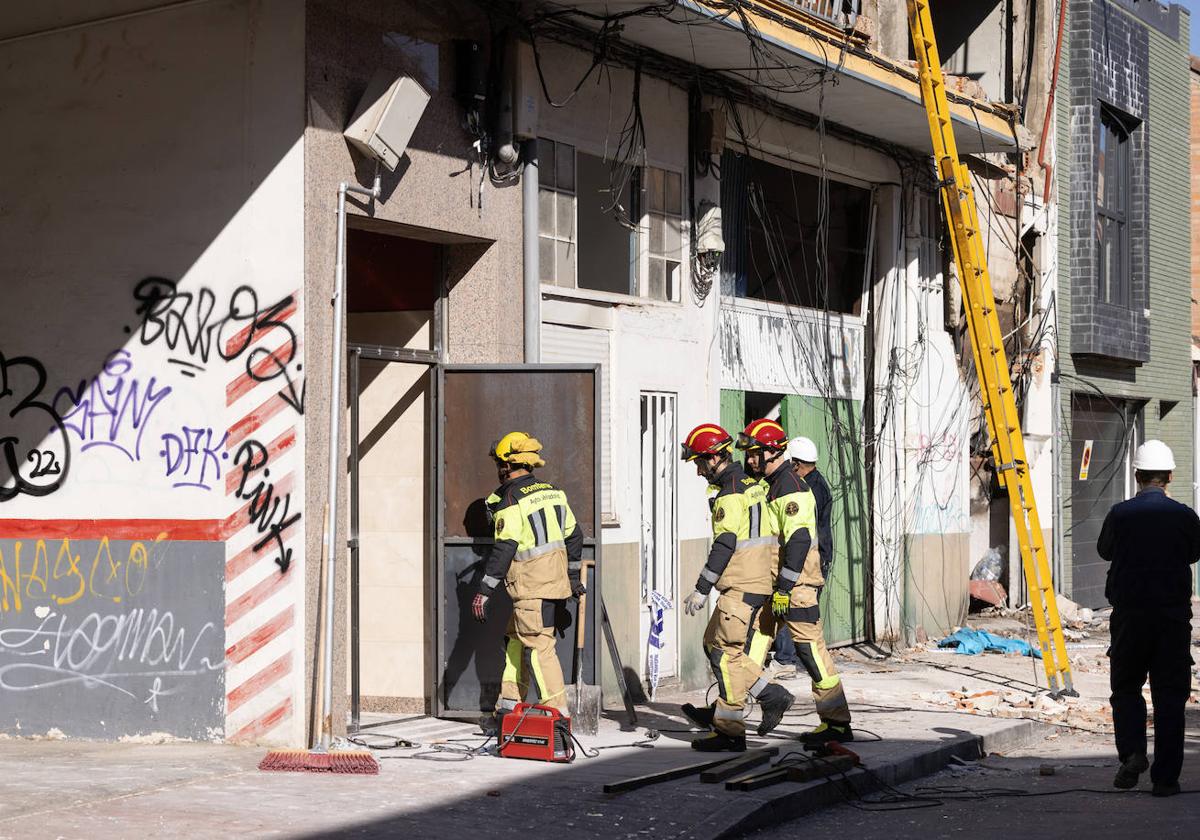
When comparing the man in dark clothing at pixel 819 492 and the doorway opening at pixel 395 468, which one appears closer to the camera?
the doorway opening at pixel 395 468

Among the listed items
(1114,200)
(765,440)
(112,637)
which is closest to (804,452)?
(765,440)

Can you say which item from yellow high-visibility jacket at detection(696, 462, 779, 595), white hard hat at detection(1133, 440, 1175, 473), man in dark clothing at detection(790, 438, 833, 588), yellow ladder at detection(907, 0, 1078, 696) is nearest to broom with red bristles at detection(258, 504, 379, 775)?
yellow high-visibility jacket at detection(696, 462, 779, 595)

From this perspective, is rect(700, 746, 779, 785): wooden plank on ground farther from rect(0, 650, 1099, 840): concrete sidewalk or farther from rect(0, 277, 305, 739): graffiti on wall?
rect(0, 277, 305, 739): graffiti on wall

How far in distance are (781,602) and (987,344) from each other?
3.99m

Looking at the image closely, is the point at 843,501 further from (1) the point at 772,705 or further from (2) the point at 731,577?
(2) the point at 731,577

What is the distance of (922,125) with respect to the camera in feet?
49.8

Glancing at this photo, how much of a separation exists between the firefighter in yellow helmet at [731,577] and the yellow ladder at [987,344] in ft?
11.1

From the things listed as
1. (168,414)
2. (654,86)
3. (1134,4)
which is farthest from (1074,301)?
(168,414)

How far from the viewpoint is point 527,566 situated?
31.4 feet

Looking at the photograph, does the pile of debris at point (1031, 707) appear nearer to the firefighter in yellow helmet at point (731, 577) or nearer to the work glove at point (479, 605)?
the firefighter in yellow helmet at point (731, 577)

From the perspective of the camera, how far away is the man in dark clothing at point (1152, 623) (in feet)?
28.8

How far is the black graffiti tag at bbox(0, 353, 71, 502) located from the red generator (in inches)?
122

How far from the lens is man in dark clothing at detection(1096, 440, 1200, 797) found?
879 cm

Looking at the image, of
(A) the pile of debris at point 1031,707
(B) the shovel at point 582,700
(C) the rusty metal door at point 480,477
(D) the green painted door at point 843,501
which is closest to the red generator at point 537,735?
(B) the shovel at point 582,700
